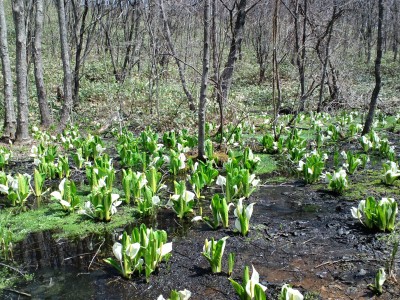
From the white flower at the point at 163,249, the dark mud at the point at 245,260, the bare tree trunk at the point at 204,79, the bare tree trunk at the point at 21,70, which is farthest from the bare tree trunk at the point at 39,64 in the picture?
the white flower at the point at 163,249

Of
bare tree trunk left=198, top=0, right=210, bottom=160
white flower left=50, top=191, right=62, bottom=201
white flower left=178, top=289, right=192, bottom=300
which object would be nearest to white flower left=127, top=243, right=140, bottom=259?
white flower left=178, top=289, right=192, bottom=300

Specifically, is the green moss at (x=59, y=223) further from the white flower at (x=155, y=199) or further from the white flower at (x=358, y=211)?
the white flower at (x=358, y=211)

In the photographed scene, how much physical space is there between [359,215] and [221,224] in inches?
52.6

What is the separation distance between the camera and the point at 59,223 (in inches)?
164

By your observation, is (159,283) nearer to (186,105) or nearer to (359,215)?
(359,215)

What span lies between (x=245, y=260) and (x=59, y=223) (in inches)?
83.0

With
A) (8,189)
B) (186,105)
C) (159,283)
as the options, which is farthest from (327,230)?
(186,105)

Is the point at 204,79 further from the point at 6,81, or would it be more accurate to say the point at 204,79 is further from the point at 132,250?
the point at 6,81

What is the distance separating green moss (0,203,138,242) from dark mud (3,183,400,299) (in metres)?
0.14

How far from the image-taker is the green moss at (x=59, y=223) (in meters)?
3.96

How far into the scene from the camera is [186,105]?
13383mm

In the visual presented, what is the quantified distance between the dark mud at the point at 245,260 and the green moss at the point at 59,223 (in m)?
0.14

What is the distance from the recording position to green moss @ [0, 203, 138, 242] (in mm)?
3961

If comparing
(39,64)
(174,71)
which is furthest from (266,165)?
(174,71)
